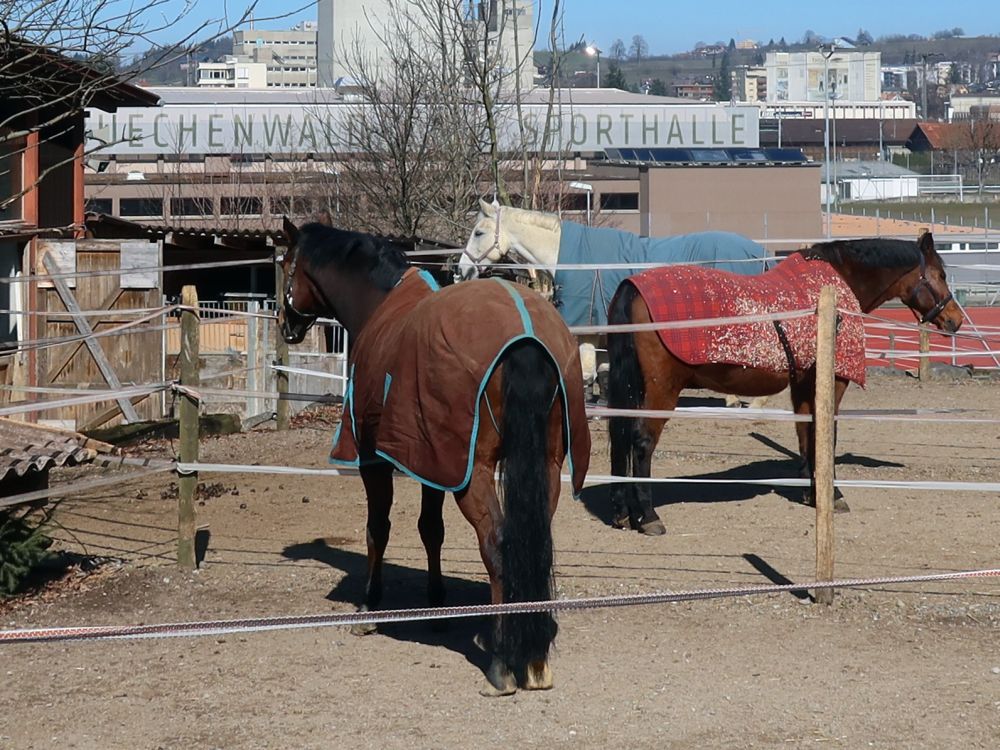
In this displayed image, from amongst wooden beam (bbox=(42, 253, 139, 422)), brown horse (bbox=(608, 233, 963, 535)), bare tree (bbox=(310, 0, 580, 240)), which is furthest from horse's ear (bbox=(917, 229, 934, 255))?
bare tree (bbox=(310, 0, 580, 240))

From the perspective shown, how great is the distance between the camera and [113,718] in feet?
16.9

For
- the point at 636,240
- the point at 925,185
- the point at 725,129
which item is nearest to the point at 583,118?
the point at 725,129

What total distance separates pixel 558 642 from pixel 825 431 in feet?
5.58

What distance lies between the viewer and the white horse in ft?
38.5

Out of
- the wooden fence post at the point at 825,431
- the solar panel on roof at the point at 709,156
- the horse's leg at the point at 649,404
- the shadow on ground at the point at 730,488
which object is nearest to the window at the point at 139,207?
the solar panel on roof at the point at 709,156

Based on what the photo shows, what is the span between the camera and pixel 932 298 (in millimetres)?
10203

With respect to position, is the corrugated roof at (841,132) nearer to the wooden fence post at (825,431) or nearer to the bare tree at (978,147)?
the bare tree at (978,147)

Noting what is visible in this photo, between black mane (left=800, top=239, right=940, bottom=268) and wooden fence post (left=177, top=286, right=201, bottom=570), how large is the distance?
4.19 m

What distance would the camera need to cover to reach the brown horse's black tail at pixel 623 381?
8258mm

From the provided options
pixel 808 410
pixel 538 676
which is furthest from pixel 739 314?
pixel 538 676

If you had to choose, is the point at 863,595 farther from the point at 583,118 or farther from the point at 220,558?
the point at 583,118

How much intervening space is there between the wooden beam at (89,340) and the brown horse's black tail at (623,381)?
20.5 ft

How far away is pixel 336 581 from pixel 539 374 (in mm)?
2468

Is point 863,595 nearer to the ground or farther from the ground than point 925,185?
nearer to the ground
